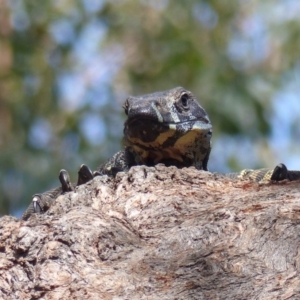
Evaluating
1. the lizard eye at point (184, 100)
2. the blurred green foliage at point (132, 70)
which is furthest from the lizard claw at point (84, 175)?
the blurred green foliage at point (132, 70)

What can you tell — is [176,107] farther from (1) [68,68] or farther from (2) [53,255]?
(1) [68,68]

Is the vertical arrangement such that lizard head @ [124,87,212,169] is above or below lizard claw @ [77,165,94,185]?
above

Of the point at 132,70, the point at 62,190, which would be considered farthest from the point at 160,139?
the point at 132,70

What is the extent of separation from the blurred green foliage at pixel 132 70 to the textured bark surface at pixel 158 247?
30.7 ft

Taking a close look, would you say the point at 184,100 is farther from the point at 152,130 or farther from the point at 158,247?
the point at 158,247

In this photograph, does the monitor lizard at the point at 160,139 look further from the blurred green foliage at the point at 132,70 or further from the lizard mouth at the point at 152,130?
the blurred green foliage at the point at 132,70

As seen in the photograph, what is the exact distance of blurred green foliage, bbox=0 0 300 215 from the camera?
52.9 ft

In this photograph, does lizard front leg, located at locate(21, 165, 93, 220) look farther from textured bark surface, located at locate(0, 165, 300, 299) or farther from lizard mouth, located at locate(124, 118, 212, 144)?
textured bark surface, located at locate(0, 165, 300, 299)

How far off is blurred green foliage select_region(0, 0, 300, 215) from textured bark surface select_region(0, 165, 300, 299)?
9.37 m

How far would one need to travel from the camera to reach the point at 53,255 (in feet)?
18.3

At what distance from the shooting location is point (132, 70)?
18781 mm

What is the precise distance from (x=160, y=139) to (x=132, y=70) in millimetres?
11365

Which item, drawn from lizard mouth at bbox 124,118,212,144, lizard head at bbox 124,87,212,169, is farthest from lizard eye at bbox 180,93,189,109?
lizard mouth at bbox 124,118,212,144

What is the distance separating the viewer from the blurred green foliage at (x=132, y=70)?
16.1 meters
